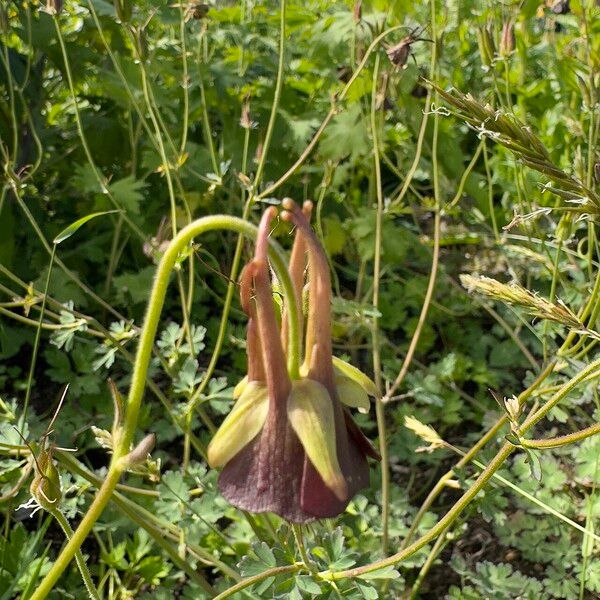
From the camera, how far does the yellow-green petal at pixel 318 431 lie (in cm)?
84

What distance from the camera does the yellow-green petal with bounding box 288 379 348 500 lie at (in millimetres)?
838

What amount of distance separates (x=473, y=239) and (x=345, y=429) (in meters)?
2.40

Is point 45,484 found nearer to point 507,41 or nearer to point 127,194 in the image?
point 507,41

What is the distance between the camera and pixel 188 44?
8.79 ft

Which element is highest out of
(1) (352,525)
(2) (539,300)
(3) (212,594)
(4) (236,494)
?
(2) (539,300)

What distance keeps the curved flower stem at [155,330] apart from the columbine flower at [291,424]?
0.02 meters

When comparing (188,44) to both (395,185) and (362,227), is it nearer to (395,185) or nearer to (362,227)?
(362,227)

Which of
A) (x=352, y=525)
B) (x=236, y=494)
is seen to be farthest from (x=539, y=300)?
(x=352, y=525)

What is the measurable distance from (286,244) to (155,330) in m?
2.24

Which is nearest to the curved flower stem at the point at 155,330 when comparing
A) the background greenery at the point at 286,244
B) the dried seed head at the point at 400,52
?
the background greenery at the point at 286,244

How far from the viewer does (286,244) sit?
123 inches

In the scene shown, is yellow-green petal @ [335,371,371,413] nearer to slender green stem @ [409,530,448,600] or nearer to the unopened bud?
slender green stem @ [409,530,448,600]

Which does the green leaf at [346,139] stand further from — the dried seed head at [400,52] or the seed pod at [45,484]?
the seed pod at [45,484]

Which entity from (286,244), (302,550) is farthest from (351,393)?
(286,244)
